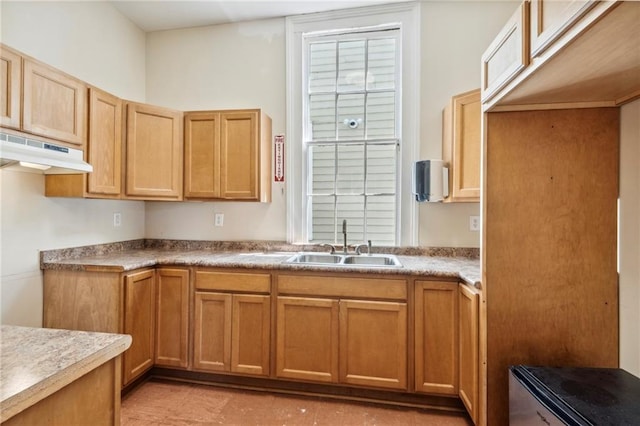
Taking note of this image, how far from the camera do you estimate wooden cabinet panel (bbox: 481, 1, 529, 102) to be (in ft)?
3.83

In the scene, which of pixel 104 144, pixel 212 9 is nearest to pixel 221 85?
pixel 212 9

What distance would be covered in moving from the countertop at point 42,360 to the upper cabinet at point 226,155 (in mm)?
1744

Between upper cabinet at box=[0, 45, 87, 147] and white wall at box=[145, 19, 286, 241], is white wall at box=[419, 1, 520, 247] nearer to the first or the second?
white wall at box=[145, 19, 286, 241]

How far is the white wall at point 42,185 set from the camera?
6.46 ft

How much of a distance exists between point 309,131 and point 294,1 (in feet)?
3.51

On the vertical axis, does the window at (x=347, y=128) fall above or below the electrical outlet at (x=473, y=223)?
above

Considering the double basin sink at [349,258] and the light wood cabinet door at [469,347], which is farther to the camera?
the double basin sink at [349,258]

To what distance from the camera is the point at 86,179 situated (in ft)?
7.08

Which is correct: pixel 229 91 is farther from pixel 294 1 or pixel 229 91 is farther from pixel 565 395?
pixel 565 395

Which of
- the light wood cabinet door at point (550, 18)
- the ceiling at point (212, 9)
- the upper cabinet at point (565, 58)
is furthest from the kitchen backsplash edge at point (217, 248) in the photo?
the ceiling at point (212, 9)

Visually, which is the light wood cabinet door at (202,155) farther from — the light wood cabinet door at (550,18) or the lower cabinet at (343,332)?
the light wood cabinet door at (550,18)

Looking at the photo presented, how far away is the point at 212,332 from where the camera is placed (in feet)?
7.50

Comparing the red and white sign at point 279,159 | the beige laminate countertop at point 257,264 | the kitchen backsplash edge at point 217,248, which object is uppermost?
the red and white sign at point 279,159

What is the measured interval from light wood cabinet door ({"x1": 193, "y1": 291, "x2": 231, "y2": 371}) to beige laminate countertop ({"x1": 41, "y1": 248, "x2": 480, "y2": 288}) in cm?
26
